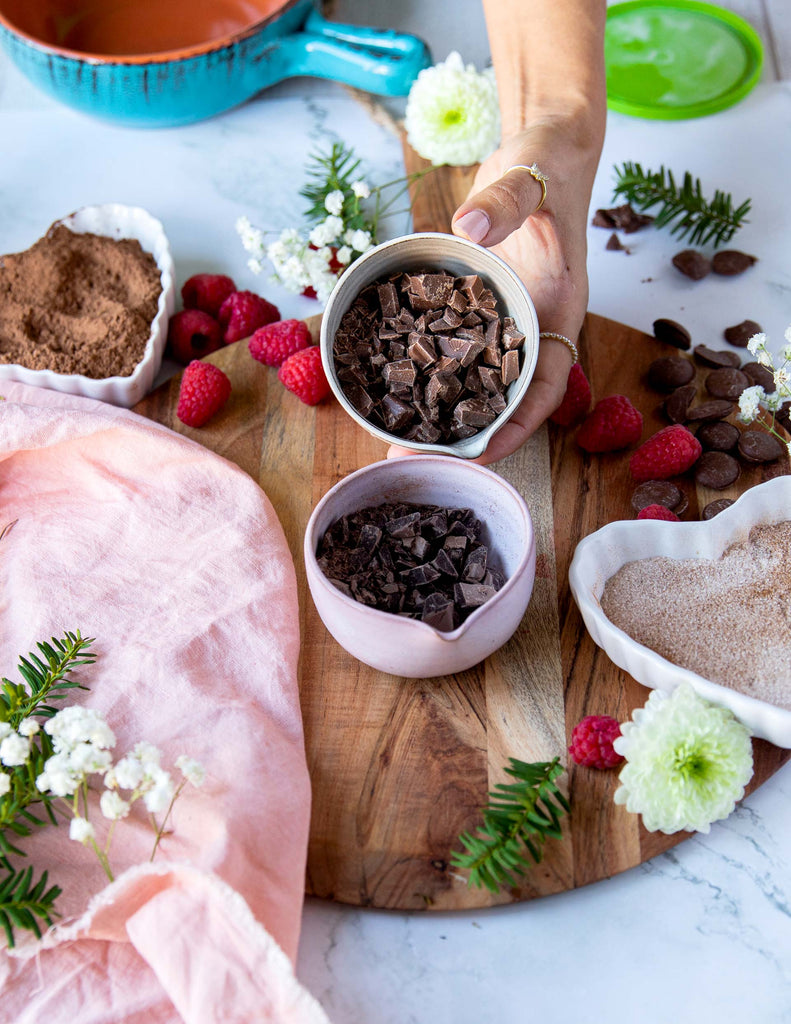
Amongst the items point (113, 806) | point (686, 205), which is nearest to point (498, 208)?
point (686, 205)

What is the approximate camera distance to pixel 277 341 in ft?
5.06

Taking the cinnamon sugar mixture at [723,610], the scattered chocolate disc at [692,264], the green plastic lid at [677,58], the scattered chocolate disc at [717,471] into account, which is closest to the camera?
the cinnamon sugar mixture at [723,610]

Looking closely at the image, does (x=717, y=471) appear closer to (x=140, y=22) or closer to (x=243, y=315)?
(x=243, y=315)

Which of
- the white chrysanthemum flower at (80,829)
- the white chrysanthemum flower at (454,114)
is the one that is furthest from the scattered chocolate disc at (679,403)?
the white chrysanthemum flower at (80,829)

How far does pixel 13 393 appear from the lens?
1.47 meters

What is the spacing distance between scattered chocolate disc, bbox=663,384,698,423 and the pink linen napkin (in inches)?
→ 24.0

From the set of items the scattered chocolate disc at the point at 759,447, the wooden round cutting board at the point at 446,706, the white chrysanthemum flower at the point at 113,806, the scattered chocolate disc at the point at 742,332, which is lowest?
the wooden round cutting board at the point at 446,706

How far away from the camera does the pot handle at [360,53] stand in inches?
74.5

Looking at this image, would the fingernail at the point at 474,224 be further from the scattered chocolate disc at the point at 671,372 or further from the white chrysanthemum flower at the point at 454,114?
the white chrysanthemum flower at the point at 454,114

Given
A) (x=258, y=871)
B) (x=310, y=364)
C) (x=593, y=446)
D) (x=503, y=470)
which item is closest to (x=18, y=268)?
(x=310, y=364)

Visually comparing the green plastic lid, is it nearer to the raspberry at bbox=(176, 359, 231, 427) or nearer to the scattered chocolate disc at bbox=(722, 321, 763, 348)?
the scattered chocolate disc at bbox=(722, 321, 763, 348)

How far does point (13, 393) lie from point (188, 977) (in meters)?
0.89

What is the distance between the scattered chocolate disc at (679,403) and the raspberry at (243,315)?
2.21 ft

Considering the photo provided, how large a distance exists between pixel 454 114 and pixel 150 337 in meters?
0.69
